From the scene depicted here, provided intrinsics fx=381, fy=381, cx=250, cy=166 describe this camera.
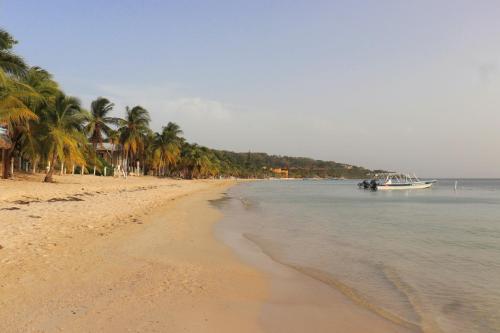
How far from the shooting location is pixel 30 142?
97.6ft

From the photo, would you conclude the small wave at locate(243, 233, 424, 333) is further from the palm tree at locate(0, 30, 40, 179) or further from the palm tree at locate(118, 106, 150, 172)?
the palm tree at locate(118, 106, 150, 172)

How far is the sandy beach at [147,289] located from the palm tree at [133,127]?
45.2 metres

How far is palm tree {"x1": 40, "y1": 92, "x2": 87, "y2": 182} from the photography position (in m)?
29.7

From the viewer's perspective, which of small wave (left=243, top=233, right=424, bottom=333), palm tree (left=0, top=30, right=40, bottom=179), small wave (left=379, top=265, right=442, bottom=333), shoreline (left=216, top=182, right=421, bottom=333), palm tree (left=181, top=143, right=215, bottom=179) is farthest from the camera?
palm tree (left=181, top=143, right=215, bottom=179)

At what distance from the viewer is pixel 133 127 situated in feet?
184

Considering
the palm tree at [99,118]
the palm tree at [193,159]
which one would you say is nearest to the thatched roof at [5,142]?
the palm tree at [99,118]

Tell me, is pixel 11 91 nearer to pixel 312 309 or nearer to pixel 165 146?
pixel 312 309

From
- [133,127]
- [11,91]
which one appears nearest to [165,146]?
[133,127]

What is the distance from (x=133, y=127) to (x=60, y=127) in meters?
25.8

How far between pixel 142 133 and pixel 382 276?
179ft

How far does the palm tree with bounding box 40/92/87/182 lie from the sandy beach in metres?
19.8

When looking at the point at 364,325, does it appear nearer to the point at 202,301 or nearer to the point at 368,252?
the point at 202,301

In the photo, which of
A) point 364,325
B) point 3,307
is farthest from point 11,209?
point 364,325

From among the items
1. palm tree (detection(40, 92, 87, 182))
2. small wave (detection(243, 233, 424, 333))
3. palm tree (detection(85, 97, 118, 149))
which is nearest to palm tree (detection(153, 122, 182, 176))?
palm tree (detection(85, 97, 118, 149))
